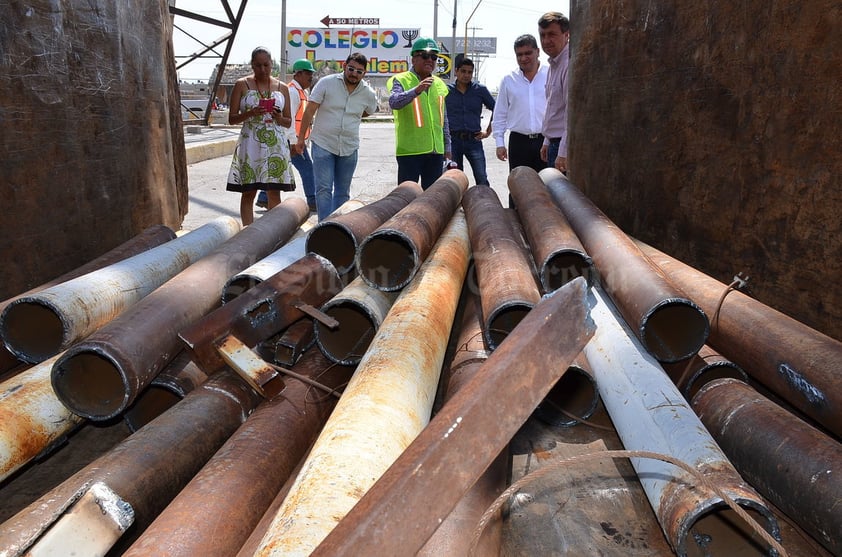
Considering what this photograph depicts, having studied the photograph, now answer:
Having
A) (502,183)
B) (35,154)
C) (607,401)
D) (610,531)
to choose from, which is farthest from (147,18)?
(502,183)

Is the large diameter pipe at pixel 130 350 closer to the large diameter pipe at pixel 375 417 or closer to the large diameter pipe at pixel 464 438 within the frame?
the large diameter pipe at pixel 375 417

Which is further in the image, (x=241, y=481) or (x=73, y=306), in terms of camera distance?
(x=73, y=306)

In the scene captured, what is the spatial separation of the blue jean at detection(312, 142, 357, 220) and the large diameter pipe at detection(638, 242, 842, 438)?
11.5 ft

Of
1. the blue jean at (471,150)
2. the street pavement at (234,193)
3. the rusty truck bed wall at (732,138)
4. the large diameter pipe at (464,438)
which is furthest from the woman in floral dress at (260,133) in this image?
the large diameter pipe at (464,438)

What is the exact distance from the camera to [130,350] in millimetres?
2254

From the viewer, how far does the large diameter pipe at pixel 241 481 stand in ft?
5.31

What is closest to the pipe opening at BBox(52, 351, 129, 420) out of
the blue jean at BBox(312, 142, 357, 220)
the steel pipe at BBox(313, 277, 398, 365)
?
the steel pipe at BBox(313, 277, 398, 365)

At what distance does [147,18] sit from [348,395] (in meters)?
3.07

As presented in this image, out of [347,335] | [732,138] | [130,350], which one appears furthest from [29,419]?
[732,138]

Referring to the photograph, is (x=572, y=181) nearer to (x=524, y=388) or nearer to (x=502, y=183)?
(x=524, y=388)

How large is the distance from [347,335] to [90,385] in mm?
1068

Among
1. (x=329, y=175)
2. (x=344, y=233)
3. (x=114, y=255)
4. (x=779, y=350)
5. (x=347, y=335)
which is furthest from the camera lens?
(x=329, y=175)

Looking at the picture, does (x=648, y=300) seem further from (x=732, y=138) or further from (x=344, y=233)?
(x=344, y=233)

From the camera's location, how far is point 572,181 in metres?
4.71
